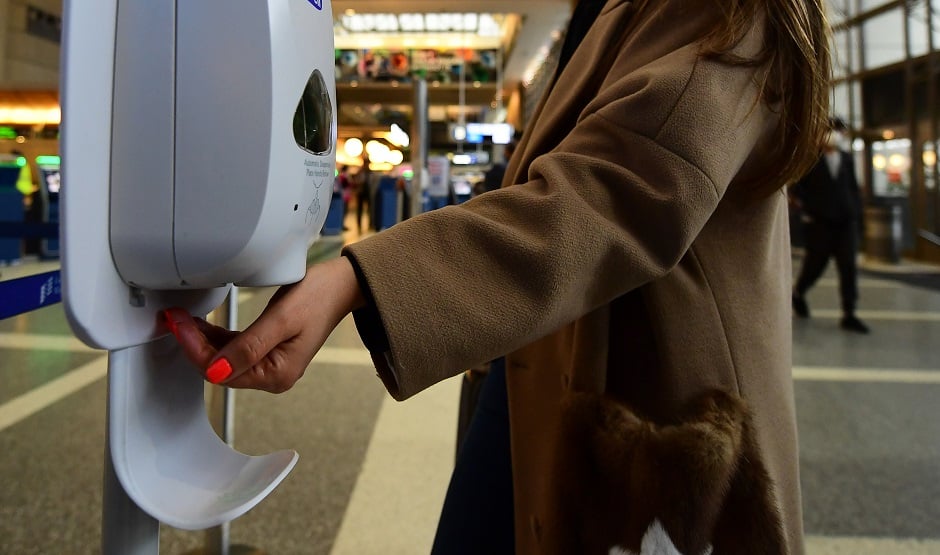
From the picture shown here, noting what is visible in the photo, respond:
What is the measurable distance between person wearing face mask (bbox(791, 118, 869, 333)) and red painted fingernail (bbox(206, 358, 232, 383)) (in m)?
4.14

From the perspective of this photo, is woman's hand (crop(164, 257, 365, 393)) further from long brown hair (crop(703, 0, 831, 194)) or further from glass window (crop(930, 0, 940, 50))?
glass window (crop(930, 0, 940, 50))

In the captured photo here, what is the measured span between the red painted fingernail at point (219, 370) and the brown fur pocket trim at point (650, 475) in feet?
1.12

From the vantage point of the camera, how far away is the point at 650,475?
1.88 ft

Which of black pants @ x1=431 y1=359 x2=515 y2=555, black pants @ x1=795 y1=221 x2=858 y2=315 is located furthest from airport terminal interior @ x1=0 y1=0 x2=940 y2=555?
black pants @ x1=431 y1=359 x2=515 y2=555

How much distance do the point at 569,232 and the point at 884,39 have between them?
1056 cm

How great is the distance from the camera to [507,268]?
49cm

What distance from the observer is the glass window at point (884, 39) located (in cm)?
839

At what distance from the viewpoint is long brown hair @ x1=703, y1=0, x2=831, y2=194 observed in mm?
550

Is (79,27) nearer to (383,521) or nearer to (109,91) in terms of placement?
(109,91)

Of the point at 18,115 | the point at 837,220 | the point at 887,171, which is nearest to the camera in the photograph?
the point at 18,115

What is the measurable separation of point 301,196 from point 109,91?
0.47 ft

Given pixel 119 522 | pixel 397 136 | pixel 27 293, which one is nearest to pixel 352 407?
pixel 397 136

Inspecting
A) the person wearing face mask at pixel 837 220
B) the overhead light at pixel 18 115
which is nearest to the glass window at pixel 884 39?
the person wearing face mask at pixel 837 220

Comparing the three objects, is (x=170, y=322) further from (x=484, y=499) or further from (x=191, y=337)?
(x=484, y=499)
